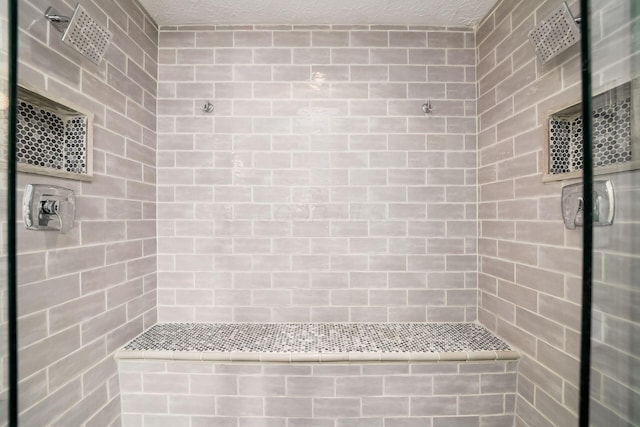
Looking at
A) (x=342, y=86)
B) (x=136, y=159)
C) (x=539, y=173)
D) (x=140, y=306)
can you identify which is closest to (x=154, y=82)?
(x=136, y=159)

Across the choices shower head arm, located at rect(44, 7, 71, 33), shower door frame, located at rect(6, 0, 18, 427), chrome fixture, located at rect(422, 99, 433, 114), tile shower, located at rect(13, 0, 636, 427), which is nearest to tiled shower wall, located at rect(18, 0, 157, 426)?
shower head arm, located at rect(44, 7, 71, 33)

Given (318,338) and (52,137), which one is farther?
(318,338)

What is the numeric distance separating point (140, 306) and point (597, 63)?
2.10 meters

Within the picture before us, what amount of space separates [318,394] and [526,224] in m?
1.36

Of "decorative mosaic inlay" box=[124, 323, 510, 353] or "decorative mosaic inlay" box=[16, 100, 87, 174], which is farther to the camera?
"decorative mosaic inlay" box=[124, 323, 510, 353]

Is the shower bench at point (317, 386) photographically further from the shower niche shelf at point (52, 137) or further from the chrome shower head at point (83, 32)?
the chrome shower head at point (83, 32)

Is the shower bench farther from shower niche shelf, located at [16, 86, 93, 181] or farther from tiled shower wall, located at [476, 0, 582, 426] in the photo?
shower niche shelf, located at [16, 86, 93, 181]

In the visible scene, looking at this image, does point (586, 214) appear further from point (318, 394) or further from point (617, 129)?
point (318, 394)

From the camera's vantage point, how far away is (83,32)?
1.17m

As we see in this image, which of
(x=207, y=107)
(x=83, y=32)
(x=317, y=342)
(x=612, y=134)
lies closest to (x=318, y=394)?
(x=317, y=342)

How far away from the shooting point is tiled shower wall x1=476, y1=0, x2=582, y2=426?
1174mm

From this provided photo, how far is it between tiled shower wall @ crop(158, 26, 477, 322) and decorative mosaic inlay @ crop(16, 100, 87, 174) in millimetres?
546

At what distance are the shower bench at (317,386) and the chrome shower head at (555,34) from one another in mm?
1429

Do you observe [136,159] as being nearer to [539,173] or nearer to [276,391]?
[276,391]
